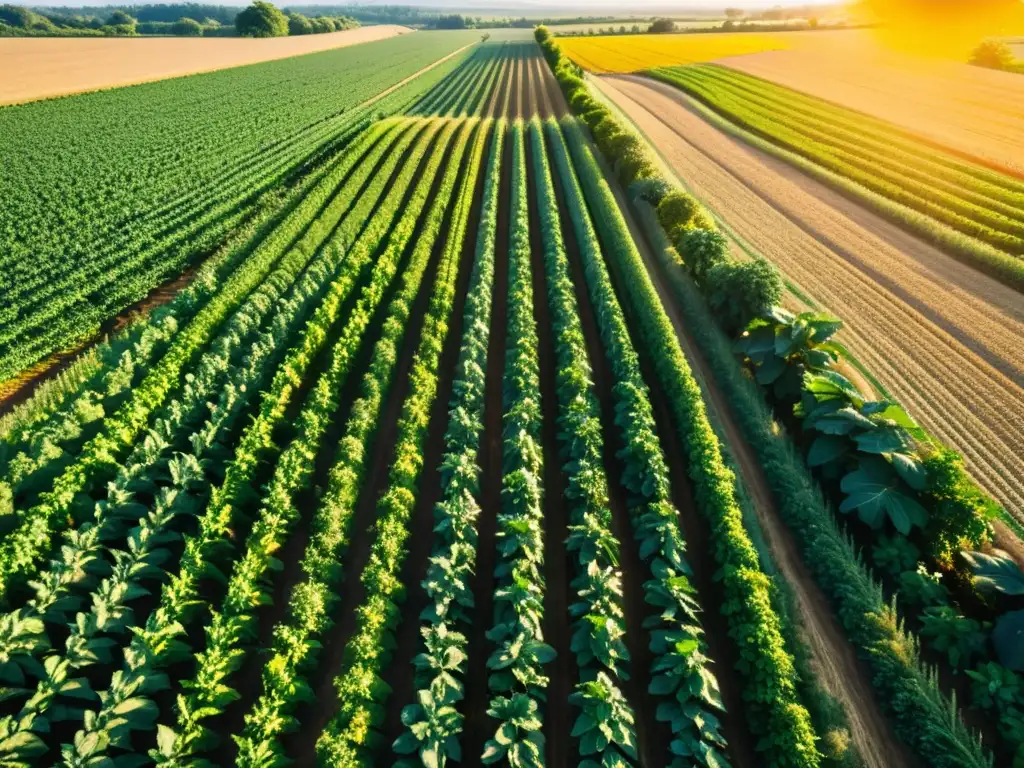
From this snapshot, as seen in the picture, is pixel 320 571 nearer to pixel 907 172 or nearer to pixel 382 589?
pixel 382 589

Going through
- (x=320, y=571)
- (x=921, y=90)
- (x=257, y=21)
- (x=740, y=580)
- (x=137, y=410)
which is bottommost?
(x=320, y=571)

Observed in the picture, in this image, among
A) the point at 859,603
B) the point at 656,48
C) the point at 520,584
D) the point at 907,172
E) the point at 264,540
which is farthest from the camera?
the point at 656,48

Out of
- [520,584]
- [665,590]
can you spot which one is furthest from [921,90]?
[520,584]

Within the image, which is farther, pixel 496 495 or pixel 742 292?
pixel 742 292

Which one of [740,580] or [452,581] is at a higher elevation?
[740,580]

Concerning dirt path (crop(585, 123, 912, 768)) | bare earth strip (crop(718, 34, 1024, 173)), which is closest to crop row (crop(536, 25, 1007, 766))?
dirt path (crop(585, 123, 912, 768))

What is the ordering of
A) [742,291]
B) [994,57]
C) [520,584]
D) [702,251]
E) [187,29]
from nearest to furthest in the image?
[520,584] < [742,291] < [702,251] < [994,57] < [187,29]

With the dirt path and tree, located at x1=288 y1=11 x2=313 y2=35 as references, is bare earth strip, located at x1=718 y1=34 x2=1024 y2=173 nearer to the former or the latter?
the dirt path
